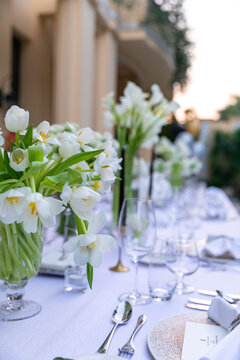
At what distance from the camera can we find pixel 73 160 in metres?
0.75

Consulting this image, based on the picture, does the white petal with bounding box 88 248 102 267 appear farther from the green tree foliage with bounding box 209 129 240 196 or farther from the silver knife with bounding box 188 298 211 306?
the green tree foliage with bounding box 209 129 240 196

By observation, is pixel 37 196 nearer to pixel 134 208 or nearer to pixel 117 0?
pixel 134 208

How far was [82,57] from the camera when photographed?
5172 mm

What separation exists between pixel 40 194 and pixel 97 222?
12cm

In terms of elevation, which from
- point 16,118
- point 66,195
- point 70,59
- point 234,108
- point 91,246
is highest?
point 70,59

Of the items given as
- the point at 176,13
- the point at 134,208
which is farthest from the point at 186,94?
the point at 134,208

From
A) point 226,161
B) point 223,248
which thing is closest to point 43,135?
point 223,248

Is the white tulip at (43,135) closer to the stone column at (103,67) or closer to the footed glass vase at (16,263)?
the footed glass vase at (16,263)

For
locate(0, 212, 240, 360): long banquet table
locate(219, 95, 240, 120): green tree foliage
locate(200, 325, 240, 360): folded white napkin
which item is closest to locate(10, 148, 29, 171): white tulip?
locate(0, 212, 240, 360): long banquet table

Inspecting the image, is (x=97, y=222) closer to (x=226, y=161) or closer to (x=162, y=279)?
(x=162, y=279)

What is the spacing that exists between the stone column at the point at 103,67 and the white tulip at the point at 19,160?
19.3 feet

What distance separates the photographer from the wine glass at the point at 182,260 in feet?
3.41

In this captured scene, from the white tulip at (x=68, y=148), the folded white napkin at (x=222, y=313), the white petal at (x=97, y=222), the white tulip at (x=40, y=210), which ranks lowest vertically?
the folded white napkin at (x=222, y=313)

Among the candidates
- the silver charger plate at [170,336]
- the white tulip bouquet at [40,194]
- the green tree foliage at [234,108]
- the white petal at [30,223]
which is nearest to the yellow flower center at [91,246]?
the white tulip bouquet at [40,194]
